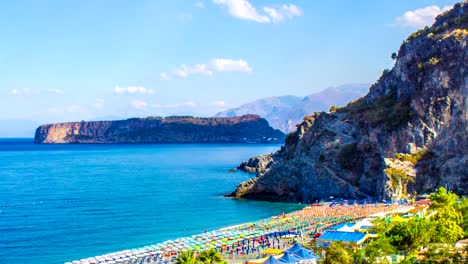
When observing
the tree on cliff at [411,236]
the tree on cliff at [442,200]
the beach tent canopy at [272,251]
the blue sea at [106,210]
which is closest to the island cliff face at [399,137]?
the blue sea at [106,210]

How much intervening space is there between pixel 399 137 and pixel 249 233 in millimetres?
34183

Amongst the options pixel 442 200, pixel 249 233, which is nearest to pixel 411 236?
pixel 442 200

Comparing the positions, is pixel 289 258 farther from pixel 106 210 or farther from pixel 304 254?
pixel 106 210

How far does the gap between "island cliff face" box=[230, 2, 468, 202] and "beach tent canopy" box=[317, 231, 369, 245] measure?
30999 millimetres

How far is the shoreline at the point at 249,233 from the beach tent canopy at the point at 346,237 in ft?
23.0

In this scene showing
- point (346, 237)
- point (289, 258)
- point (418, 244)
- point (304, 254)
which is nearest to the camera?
point (418, 244)

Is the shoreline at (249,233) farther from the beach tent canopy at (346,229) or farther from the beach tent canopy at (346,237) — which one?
the beach tent canopy at (346,237)

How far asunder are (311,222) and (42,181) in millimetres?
76724

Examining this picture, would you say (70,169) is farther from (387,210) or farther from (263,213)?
(387,210)

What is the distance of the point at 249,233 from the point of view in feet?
188

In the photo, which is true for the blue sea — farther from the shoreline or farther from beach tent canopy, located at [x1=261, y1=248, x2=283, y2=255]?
beach tent canopy, located at [x1=261, y1=248, x2=283, y2=255]

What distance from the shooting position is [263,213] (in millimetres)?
76812

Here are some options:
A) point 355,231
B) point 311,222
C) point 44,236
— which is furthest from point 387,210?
point 44,236

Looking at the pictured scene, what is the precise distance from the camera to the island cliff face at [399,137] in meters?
76.8
